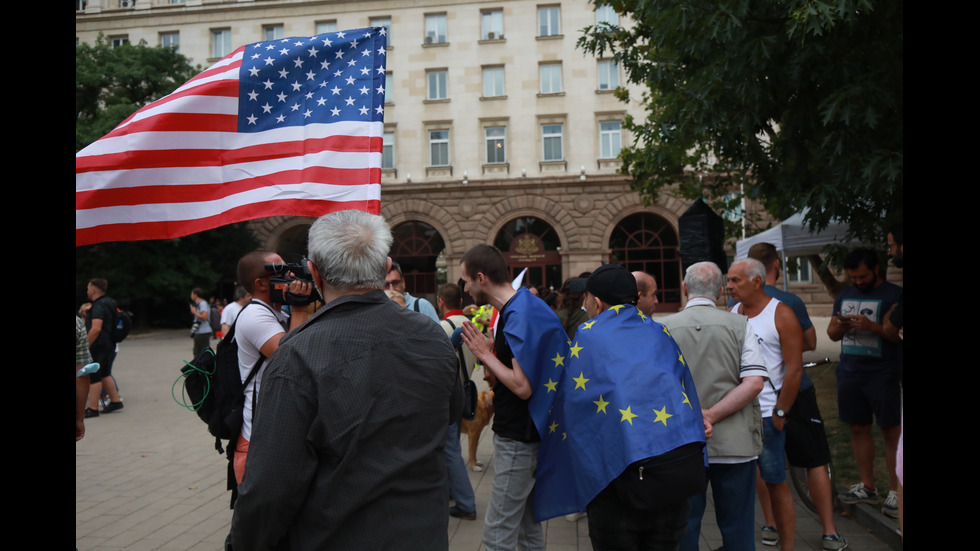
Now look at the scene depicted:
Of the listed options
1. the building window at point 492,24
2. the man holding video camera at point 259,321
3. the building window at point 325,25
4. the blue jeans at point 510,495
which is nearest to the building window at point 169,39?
the building window at point 325,25

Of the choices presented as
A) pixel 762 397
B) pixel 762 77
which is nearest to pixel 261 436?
pixel 762 397

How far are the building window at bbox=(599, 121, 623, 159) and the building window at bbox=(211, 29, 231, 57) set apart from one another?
19.0 meters

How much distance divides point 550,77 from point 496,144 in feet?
13.1

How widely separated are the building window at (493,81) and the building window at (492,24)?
153 cm

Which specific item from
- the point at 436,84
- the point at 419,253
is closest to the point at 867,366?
the point at 419,253

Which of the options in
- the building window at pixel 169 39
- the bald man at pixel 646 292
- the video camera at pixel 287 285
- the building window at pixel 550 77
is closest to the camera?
the video camera at pixel 287 285

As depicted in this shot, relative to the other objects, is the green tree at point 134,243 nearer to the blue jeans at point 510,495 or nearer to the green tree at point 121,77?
the green tree at point 121,77

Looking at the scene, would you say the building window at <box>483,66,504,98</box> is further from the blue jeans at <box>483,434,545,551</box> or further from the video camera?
the blue jeans at <box>483,434,545,551</box>

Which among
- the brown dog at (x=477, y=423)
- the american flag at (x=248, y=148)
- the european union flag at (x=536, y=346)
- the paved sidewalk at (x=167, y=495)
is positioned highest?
the american flag at (x=248, y=148)

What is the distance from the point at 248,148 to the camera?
433cm

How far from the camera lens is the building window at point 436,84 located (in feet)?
105

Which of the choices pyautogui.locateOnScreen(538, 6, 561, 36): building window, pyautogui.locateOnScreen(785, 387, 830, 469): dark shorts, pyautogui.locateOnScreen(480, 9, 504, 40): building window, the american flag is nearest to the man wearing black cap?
the american flag

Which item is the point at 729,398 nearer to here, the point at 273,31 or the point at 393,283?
the point at 393,283

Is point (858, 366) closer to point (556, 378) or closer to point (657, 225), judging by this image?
point (556, 378)
